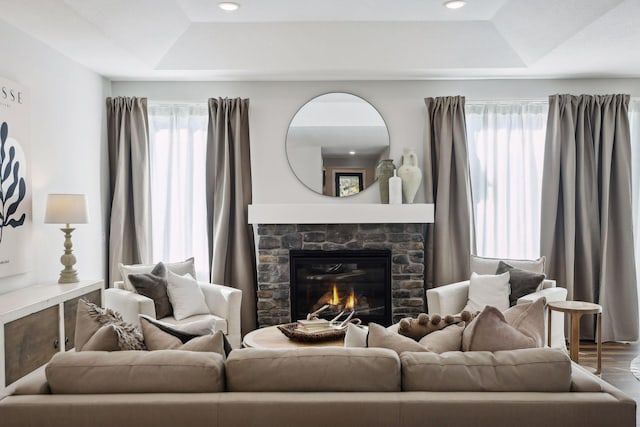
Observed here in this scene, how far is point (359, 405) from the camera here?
6.06 feet

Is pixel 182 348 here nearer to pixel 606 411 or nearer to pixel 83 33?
pixel 606 411

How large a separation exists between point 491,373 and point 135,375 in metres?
1.21

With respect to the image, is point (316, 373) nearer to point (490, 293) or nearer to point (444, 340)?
point (444, 340)

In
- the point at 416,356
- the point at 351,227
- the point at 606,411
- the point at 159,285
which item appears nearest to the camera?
the point at 606,411

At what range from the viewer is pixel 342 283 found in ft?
17.4

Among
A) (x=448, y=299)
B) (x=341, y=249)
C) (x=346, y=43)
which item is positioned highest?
(x=346, y=43)

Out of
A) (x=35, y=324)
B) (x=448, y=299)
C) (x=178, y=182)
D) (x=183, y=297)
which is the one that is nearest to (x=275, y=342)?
(x=183, y=297)

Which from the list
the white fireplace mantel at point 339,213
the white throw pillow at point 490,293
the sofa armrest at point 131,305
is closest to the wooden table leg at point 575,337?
the white throw pillow at point 490,293

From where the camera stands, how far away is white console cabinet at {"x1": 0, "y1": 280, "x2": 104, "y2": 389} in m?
3.11

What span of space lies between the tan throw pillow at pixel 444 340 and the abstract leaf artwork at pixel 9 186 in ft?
9.36

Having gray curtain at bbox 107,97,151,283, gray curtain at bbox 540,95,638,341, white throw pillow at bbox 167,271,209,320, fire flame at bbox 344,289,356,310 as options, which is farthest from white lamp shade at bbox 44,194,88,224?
gray curtain at bbox 540,95,638,341

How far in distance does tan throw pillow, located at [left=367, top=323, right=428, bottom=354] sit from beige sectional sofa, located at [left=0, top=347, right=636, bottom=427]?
84 millimetres

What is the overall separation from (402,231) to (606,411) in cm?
342

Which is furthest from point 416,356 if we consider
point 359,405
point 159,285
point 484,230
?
point 484,230
